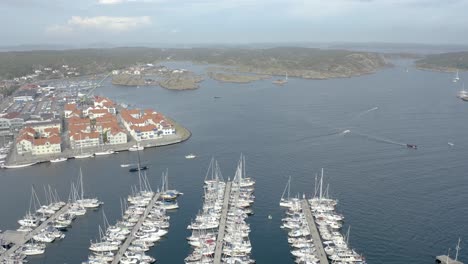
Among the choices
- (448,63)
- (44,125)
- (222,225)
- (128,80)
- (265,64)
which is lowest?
(222,225)

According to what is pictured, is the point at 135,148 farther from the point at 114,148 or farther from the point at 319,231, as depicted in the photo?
the point at 319,231

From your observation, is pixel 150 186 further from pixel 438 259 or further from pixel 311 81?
pixel 311 81

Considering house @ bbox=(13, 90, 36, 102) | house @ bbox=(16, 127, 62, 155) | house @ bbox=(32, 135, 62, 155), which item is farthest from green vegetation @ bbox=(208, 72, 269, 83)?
house @ bbox=(32, 135, 62, 155)

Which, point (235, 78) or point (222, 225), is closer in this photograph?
point (222, 225)

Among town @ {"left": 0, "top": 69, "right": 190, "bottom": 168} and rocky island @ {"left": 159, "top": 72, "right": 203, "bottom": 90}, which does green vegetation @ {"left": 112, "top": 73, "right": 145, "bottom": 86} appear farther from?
town @ {"left": 0, "top": 69, "right": 190, "bottom": 168}

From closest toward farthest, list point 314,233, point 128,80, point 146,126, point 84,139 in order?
point 314,233 < point 84,139 < point 146,126 < point 128,80

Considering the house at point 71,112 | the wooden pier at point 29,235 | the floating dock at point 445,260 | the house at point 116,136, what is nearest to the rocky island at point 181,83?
the house at point 71,112

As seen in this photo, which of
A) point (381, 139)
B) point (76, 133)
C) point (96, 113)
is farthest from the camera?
point (96, 113)

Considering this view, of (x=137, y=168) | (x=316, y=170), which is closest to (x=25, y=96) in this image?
(x=137, y=168)
